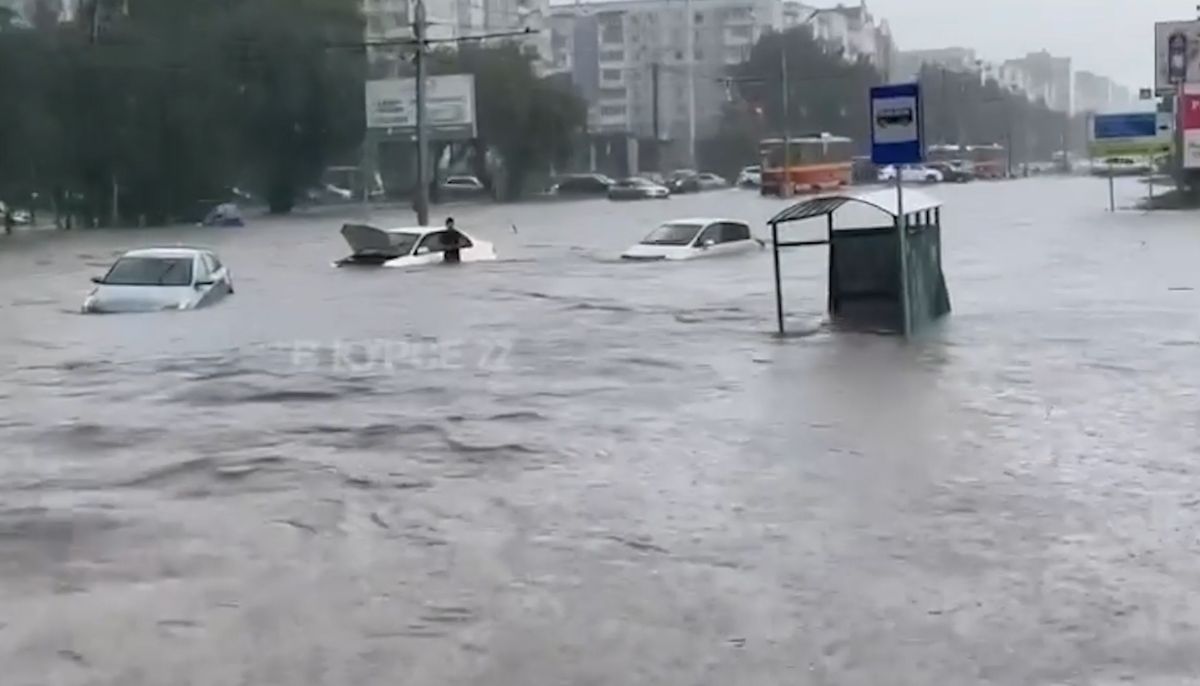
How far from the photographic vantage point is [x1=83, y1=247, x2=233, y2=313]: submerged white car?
2770cm

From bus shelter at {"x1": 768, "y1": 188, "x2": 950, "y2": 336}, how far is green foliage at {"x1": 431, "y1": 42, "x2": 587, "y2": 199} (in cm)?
6421

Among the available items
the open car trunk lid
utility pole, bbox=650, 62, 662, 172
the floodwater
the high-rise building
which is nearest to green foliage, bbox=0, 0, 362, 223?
the open car trunk lid

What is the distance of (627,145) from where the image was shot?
399ft

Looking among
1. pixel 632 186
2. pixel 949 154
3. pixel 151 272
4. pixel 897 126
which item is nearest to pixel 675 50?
pixel 949 154

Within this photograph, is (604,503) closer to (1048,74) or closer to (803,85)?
(803,85)

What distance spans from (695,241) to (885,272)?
17943 millimetres

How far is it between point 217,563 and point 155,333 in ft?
48.2

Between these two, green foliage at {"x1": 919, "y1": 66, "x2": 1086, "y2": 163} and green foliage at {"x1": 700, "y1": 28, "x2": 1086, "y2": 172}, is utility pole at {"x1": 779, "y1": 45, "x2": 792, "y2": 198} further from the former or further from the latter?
green foliage at {"x1": 919, "y1": 66, "x2": 1086, "y2": 163}

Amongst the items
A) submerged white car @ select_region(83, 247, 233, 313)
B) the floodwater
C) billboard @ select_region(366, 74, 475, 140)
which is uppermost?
billboard @ select_region(366, 74, 475, 140)

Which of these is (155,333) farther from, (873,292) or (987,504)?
(987,504)

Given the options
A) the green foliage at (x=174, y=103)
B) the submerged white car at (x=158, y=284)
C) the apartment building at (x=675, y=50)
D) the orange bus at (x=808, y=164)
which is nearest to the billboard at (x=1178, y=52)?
the orange bus at (x=808, y=164)

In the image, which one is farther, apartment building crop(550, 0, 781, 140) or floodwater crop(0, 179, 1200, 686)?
apartment building crop(550, 0, 781, 140)

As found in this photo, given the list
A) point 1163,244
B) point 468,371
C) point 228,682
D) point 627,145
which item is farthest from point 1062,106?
point 228,682

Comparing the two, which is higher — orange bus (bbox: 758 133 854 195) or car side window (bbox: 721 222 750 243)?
orange bus (bbox: 758 133 854 195)
